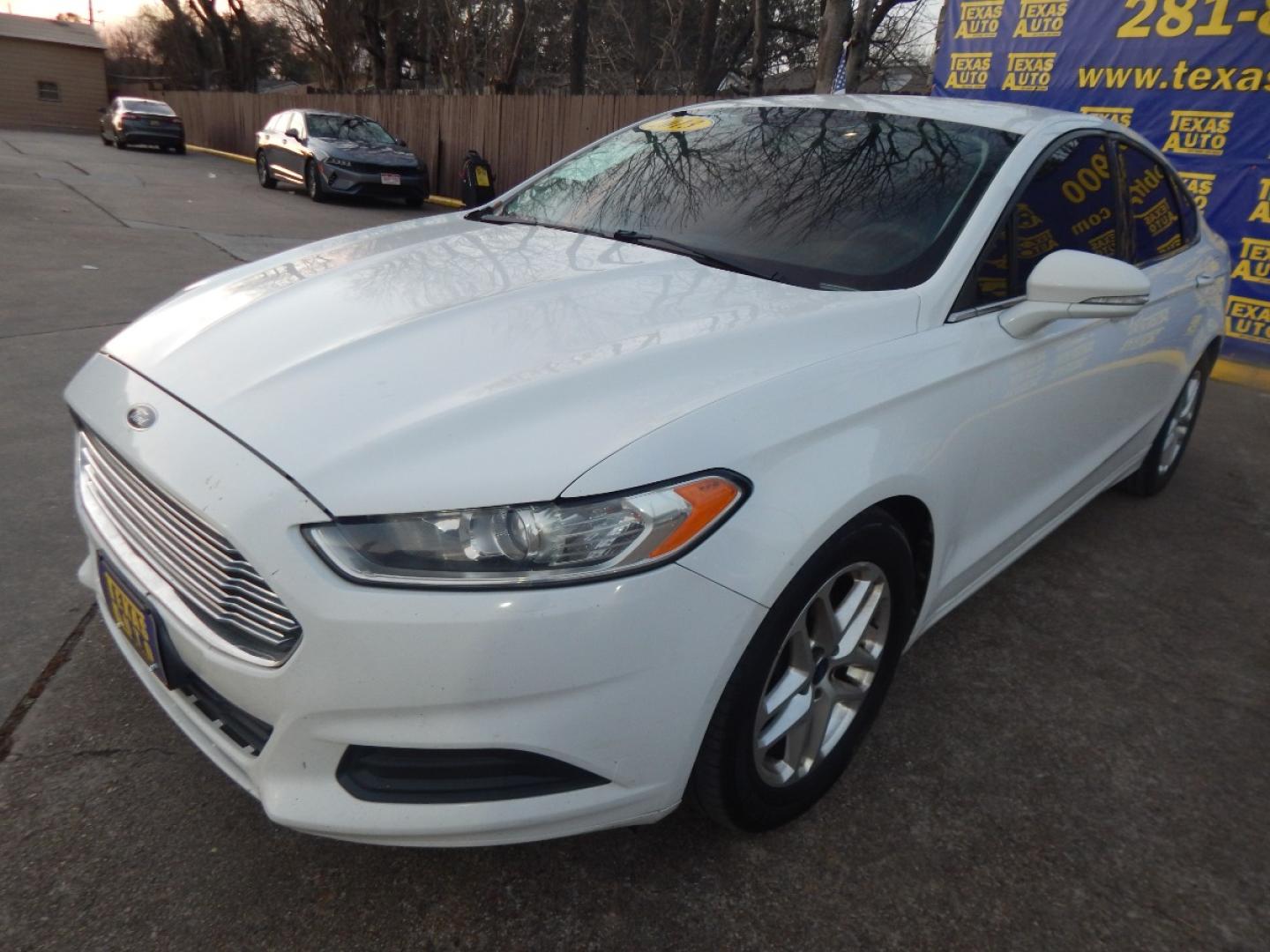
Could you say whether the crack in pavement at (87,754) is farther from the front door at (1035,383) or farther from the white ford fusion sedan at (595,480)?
the front door at (1035,383)

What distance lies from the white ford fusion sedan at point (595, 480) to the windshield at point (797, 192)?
0.01 metres

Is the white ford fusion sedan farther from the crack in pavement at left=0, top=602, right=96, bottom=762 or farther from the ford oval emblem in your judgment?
the crack in pavement at left=0, top=602, right=96, bottom=762

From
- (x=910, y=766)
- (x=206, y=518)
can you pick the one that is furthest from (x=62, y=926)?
(x=910, y=766)

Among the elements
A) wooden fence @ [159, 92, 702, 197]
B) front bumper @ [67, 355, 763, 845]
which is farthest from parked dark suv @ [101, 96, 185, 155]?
front bumper @ [67, 355, 763, 845]

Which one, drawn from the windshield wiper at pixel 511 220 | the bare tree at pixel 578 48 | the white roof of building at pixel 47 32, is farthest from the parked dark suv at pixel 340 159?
the white roof of building at pixel 47 32

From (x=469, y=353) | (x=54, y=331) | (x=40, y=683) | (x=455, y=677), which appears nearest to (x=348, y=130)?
(x=54, y=331)

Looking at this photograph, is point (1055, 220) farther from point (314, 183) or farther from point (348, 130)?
point (348, 130)

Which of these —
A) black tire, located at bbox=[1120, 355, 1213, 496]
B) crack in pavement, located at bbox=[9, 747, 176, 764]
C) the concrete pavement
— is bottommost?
the concrete pavement

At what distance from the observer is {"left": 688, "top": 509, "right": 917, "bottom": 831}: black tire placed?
1710mm

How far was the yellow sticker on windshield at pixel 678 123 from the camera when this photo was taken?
326 centimetres

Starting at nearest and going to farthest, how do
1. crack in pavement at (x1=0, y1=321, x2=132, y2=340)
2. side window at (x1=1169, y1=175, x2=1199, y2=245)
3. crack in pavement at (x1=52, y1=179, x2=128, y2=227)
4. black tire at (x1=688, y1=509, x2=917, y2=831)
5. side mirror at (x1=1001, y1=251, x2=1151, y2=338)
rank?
black tire at (x1=688, y1=509, x2=917, y2=831) < side mirror at (x1=1001, y1=251, x2=1151, y2=338) < side window at (x1=1169, y1=175, x2=1199, y2=245) < crack in pavement at (x1=0, y1=321, x2=132, y2=340) < crack in pavement at (x1=52, y1=179, x2=128, y2=227)

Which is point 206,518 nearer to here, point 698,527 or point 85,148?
point 698,527

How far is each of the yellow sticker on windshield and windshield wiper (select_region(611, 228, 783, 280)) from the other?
69 cm

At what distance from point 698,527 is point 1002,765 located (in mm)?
1343
